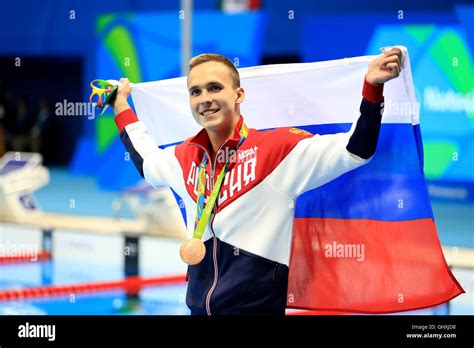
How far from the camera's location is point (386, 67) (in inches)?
123

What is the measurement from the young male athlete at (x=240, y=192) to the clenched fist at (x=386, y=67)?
24 centimetres

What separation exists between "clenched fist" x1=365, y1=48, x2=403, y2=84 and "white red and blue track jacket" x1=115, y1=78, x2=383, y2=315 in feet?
→ 0.83

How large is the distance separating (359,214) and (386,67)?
103cm

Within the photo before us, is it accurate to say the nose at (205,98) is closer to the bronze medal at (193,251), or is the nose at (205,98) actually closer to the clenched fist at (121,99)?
the bronze medal at (193,251)

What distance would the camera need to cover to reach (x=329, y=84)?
13.6 ft

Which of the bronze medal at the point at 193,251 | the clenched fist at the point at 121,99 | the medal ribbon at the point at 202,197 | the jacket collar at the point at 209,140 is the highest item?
the clenched fist at the point at 121,99

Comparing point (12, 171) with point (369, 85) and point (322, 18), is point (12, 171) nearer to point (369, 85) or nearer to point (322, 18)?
point (322, 18)

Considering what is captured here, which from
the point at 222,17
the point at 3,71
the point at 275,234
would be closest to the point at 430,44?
the point at 222,17

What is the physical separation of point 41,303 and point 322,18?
6924 millimetres

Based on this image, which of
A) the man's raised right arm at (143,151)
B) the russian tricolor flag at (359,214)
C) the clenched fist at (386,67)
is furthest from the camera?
the russian tricolor flag at (359,214)

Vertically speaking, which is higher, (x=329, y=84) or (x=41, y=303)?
(x=329, y=84)

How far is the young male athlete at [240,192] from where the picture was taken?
335 centimetres

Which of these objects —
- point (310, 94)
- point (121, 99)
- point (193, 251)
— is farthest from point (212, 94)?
point (310, 94)

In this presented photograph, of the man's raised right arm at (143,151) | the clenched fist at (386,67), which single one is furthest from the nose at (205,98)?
the clenched fist at (386,67)
